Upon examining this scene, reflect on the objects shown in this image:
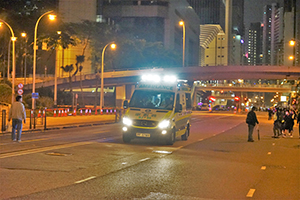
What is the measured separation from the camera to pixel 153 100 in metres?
17.5

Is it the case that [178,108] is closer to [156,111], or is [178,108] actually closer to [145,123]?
[156,111]

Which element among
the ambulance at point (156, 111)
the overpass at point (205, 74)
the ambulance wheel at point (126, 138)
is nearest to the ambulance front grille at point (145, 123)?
the ambulance at point (156, 111)

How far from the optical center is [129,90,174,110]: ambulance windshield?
17266 mm

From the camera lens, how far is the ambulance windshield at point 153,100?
17.3 meters

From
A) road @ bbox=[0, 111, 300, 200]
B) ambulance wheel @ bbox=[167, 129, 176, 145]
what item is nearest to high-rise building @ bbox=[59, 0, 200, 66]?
ambulance wheel @ bbox=[167, 129, 176, 145]

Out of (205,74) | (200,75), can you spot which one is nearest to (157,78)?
(205,74)

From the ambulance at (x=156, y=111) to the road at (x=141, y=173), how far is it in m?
1.07

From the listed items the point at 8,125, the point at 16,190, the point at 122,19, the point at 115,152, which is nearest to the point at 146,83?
the point at 115,152

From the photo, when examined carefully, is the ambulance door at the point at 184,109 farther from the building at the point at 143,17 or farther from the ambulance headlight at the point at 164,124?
the building at the point at 143,17

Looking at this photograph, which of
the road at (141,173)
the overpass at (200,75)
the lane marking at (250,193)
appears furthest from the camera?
the overpass at (200,75)

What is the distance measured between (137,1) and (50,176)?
108013 millimetres

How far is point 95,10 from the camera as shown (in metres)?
103

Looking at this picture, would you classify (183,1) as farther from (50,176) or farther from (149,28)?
(50,176)

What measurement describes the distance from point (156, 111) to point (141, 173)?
6745mm
